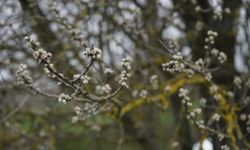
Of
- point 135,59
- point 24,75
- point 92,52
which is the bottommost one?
point 92,52

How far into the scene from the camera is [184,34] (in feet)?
20.5

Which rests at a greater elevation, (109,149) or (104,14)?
(109,149)

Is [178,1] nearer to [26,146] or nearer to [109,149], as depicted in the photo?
[26,146]

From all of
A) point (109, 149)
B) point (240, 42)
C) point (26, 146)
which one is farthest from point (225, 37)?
point (109, 149)

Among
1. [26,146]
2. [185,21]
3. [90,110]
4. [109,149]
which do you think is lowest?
[90,110]

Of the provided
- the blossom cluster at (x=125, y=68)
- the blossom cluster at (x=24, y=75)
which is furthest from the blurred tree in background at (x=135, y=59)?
the blossom cluster at (x=125, y=68)

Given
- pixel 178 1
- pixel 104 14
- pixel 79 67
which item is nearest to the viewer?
pixel 178 1

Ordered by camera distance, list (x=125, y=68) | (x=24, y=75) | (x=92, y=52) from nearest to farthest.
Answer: (x=92, y=52)
(x=125, y=68)
(x=24, y=75)

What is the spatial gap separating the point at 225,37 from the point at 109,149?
5470 mm

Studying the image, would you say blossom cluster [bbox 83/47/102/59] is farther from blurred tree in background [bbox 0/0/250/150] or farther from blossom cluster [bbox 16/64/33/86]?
blurred tree in background [bbox 0/0/250/150]

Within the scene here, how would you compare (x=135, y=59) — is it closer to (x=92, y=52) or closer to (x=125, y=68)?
(x=125, y=68)

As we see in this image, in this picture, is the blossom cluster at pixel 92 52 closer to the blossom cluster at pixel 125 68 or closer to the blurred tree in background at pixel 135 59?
the blossom cluster at pixel 125 68

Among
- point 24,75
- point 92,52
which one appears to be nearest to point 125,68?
point 92,52

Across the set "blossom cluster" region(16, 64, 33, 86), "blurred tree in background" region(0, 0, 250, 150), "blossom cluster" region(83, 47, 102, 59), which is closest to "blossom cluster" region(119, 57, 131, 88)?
"blossom cluster" region(83, 47, 102, 59)
